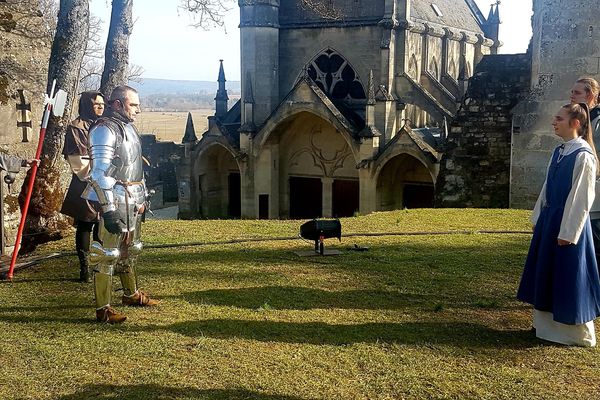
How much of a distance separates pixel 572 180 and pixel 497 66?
11.1 meters

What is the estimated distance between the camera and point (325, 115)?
78.8 feet

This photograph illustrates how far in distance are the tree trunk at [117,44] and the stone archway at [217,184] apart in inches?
680

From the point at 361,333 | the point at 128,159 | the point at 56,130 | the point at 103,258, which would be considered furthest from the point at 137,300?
the point at 56,130

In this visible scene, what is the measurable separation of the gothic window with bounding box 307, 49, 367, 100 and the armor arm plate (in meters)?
22.0

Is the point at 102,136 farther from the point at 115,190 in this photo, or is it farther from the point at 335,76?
the point at 335,76

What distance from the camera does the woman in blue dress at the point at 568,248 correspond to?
15.7 ft

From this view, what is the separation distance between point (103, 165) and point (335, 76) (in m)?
22.4

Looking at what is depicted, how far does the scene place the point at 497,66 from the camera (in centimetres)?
1522

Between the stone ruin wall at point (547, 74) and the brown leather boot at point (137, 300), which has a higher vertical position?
the stone ruin wall at point (547, 74)

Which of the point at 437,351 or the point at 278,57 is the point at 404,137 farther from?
the point at 437,351

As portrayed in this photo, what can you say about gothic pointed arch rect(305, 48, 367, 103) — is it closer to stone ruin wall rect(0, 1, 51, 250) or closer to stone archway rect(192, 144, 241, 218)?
stone archway rect(192, 144, 241, 218)

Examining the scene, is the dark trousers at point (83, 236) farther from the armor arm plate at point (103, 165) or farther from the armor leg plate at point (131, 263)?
the armor arm plate at point (103, 165)

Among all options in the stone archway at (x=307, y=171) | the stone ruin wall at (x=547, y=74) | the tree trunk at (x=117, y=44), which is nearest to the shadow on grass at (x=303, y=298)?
the tree trunk at (x=117, y=44)

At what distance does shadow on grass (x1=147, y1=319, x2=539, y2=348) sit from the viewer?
5.04 metres
